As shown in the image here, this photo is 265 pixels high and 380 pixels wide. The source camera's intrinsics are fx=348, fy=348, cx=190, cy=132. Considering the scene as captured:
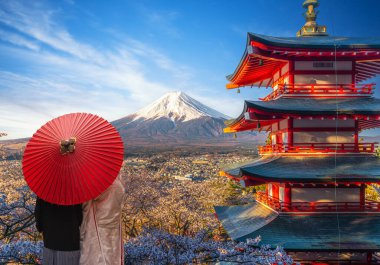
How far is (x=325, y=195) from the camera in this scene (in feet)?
30.7

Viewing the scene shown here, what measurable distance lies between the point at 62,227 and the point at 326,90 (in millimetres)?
8608

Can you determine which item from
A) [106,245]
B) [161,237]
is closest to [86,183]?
[106,245]

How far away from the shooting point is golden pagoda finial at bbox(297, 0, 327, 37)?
38.5 ft

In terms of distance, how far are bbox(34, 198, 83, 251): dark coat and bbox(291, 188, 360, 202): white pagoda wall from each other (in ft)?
24.1

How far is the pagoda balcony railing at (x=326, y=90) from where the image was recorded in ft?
32.2

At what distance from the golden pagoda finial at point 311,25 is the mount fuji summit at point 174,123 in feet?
228

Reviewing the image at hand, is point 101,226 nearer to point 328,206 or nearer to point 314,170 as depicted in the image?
point 314,170

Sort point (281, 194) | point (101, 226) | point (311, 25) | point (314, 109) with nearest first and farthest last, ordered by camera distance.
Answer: point (101, 226) < point (314, 109) < point (281, 194) < point (311, 25)

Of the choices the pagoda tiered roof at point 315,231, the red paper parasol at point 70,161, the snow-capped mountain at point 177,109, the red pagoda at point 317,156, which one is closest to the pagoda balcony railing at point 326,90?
the red pagoda at point 317,156

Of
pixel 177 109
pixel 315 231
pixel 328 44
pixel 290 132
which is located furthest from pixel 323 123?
pixel 177 109

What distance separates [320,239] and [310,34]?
683 centimetres

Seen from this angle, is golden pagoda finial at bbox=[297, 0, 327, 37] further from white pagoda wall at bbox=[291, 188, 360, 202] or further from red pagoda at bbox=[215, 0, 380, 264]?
white pagoda wall at bbox=[291, 188, 360, 202]

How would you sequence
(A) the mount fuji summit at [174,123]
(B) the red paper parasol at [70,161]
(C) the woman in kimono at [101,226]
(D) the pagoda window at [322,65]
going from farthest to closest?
(A) the mount fuji summit at [174,123] → (D) the pagoda window at [322,65] → (C) the woman in kimono at [101,226] → (B) the red paper parasol at [70,161]

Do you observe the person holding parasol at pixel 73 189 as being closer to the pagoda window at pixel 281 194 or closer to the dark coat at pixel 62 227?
the dark coat at pixel 62 227
